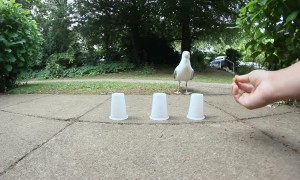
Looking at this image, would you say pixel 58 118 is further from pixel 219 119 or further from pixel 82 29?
pixel 82 29

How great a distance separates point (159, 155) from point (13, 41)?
5.28 metres

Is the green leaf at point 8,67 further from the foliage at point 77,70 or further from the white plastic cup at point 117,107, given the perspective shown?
the foliage at point 77,70

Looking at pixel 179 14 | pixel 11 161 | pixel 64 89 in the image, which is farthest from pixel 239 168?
pixel 179 14

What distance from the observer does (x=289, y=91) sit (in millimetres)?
831

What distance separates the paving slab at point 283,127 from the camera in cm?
290

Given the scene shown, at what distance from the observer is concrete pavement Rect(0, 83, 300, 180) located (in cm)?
220

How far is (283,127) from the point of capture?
337 centimetres

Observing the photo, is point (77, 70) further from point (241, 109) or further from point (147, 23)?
point (241, 109)

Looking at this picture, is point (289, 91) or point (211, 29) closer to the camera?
point (289, 91)

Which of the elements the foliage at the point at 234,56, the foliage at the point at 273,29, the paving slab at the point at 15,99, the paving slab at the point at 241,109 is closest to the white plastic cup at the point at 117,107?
the paving slab at the point at 241,109

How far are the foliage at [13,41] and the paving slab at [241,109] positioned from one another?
4.28 metres

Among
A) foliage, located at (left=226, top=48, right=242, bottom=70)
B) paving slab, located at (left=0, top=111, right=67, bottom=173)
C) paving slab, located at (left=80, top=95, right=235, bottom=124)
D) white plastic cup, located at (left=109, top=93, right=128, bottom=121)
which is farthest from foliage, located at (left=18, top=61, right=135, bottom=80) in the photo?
white plastic cup, located at (left=109, top=93, right=128, bottom=121)

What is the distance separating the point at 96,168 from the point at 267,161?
1.36 meters

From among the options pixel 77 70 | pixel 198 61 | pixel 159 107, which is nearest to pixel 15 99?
pixel 159 107
